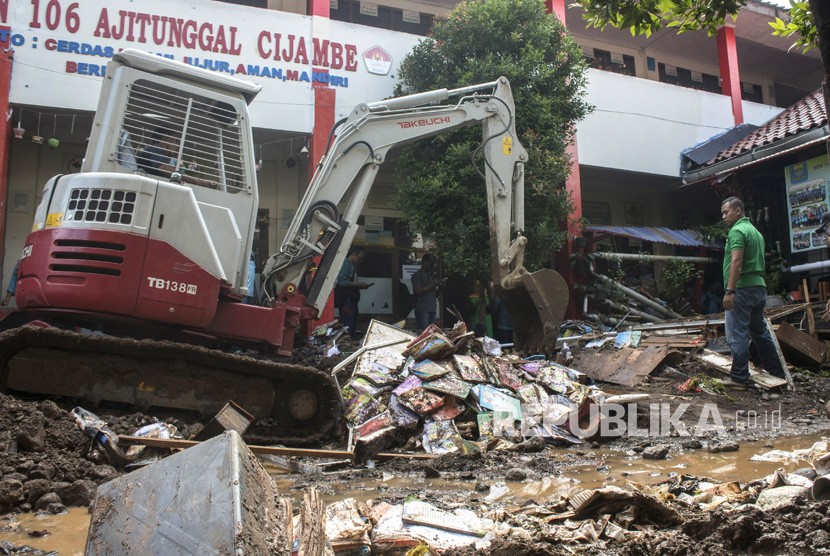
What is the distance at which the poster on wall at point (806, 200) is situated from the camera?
39.8 feet

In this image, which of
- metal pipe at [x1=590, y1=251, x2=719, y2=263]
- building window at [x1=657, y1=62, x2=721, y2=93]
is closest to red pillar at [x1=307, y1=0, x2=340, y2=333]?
metal pipe at [x1=590, y1=251, x2=719, y2=263]

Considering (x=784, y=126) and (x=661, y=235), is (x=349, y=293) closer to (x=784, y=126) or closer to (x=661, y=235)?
(x=661, y=235)

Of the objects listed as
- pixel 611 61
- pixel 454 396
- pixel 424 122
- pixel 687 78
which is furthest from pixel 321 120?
pixel 687 78

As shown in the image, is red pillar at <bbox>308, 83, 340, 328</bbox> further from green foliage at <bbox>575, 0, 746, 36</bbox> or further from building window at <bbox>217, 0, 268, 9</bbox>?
green foliage at <bbox>575, 0, 746, 36</bbox>

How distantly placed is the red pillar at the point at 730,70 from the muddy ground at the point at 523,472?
1096 cm

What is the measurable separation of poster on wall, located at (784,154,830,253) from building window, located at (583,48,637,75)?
5.19 metres

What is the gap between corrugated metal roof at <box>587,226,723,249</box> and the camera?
13305 millimetres

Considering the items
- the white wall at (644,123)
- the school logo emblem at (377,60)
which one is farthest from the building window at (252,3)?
the white wall at (644,123)

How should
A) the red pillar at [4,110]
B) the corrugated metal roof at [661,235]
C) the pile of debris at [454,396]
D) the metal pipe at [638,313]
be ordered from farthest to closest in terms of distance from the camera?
the corrugated metal roof at [661,235], the metal pipe at [638,313], the red pillar at [4,110], the pile of debris at [454,396]

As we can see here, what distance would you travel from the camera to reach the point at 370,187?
273 inches

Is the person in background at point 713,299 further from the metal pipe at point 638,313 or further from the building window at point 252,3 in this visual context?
the building window at point 252,3

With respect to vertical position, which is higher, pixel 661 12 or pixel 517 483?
pixel 661 12

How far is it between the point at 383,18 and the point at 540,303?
30.0 ft

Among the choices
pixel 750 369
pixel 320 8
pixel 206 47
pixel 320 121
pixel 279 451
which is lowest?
pixel 279 451
